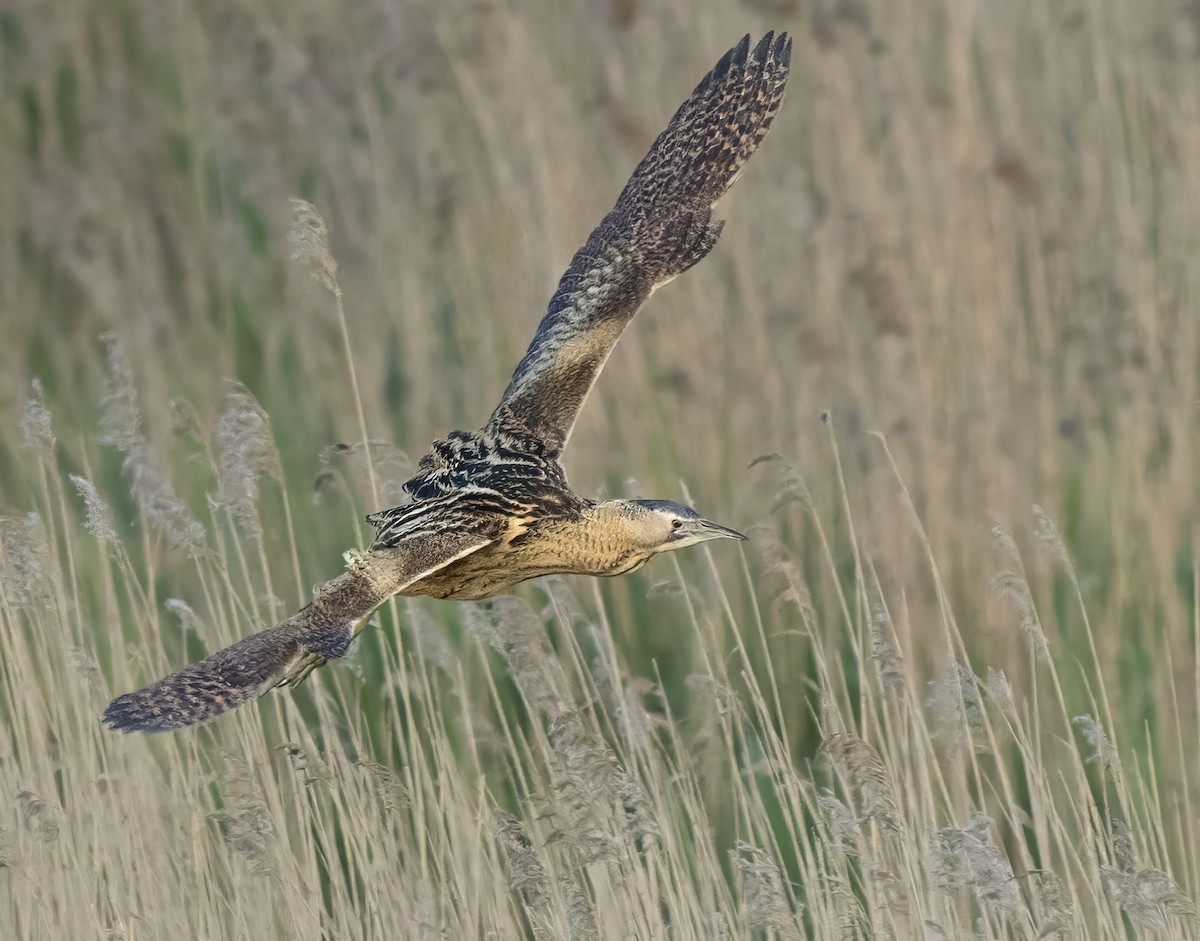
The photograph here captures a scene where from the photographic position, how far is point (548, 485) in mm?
4422

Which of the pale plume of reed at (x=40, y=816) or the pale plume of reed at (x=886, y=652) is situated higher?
the pale plume of reed at (x=40, y=816)

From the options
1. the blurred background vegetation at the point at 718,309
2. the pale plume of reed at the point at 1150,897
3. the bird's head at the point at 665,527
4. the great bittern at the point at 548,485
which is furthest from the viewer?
the blurred background vegetation at the point at 718,309

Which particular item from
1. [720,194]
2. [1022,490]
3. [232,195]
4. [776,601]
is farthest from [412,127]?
[776,601]

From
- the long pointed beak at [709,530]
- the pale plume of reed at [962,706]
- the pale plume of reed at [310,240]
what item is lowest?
the pale plume of reed at [962,706]

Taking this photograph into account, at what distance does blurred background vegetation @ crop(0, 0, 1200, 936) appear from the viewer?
5.64 meters

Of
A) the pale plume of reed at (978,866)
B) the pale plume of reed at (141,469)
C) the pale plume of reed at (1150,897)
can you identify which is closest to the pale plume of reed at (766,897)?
the pale plume of reed at (978,866)

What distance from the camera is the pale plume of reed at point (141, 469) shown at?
458 cm

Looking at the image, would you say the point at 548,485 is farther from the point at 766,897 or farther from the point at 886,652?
the point at 766,897

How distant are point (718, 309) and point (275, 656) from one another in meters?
2.65

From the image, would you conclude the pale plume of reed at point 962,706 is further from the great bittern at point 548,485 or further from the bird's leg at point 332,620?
the bird's leg at point 332,620

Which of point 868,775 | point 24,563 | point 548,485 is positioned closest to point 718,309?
point 548,485

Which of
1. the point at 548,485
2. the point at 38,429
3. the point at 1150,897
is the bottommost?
the point at 1150,897

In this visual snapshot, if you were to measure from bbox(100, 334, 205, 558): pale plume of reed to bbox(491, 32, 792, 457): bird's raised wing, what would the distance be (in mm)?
750

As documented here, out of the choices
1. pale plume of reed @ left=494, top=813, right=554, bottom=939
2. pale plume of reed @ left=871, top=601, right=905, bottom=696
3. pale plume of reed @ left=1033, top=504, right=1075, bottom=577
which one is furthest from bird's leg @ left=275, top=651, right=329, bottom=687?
pale plume of reed @ left=1033, top=504, right=1075, bottom=577
